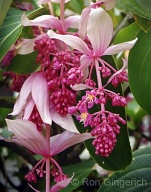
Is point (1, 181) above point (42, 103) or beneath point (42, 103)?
beneath

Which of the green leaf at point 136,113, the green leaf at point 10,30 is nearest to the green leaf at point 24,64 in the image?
the green leaf at point 10,30

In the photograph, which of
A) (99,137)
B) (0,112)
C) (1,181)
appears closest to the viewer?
(99,137)

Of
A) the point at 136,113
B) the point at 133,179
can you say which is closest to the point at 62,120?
the point at 133,179

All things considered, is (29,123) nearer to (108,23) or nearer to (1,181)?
(108,23)

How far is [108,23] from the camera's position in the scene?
1.41ft

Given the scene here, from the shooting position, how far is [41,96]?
1.51ft

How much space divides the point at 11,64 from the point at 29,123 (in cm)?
22

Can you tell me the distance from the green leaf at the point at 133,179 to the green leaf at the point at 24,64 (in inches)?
8.4

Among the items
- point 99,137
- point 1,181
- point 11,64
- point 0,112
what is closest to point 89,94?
point 99,137

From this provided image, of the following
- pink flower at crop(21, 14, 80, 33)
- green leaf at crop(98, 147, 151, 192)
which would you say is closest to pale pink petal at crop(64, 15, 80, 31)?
pink flower at crop(21, 14, 80, 33)

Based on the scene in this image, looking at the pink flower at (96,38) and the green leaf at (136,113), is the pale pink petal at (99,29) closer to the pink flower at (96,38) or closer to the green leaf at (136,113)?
the pink flower at (96,38)

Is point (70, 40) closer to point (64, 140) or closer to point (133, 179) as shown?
point (64, 140)

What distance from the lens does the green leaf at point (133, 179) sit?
668 millimetres

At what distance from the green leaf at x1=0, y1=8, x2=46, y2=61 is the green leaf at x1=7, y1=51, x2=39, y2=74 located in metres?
0.08
